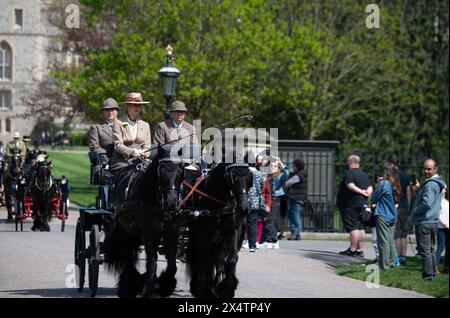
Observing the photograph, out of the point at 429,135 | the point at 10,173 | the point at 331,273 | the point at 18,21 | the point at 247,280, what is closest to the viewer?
the point at 247,280

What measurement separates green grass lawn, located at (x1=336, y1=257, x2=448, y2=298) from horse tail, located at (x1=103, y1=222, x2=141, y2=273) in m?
4.38

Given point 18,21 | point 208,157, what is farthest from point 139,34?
point 18,21

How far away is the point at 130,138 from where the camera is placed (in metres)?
14.6

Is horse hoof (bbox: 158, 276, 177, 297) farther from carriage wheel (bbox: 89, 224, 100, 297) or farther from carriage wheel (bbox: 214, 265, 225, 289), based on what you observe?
carriage wheel (bbox: 89, 224, 100, 297)

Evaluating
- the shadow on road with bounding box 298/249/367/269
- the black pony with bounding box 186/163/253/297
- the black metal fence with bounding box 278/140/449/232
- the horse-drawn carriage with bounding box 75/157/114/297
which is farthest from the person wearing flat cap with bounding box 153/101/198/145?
the black metal fence with bounding box 278/140/449/232

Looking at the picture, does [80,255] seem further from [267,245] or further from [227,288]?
[267,245]

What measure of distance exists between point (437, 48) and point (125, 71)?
41.4ft

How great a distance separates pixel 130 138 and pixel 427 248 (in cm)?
505

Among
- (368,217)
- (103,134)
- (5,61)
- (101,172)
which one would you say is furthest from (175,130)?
(5,61)

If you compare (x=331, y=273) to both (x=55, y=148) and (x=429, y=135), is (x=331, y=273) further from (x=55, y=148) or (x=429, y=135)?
(x=55, y=148)

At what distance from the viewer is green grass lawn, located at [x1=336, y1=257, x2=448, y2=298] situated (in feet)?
51.5

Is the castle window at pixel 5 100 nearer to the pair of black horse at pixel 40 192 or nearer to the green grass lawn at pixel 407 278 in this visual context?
the pair of black horse at pixel 40 192

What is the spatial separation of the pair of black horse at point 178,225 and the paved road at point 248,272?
534mm

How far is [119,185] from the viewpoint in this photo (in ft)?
45.1
